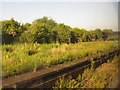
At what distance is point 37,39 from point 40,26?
1.59 metres

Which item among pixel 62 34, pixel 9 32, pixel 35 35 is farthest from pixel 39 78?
pixel 62 34

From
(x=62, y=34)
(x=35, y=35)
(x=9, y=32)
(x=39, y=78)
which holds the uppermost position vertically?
(x=9, y=32)

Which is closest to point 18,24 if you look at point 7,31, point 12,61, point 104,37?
point 7,31

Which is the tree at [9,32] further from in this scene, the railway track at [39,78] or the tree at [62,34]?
the railway track at [39,78]

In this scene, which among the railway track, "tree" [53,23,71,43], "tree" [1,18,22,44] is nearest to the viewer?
the railway track

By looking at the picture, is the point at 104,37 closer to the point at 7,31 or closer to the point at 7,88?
the point at 7,31

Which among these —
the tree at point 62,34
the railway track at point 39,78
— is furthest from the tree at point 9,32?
the railway track at point 39,78

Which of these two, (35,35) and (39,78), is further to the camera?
(35,35)

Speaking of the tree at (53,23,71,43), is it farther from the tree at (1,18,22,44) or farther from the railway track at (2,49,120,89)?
the railway track at (2,49,120,89)

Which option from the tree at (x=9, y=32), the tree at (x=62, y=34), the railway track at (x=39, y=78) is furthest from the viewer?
the tree at (x=62, y=34)

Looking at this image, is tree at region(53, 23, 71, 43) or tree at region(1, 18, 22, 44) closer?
tree at region(1, 18, 22, 44)

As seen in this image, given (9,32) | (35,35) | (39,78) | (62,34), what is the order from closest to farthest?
(39,78) → (35,35) → (9,32) → (62,34)

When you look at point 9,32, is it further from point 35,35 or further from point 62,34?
point 62,34

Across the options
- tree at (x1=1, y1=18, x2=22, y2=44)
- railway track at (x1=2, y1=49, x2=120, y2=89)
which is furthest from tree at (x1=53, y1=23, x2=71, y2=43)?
railway track at (x1=2, y1=49, x2=120, y2=89)
